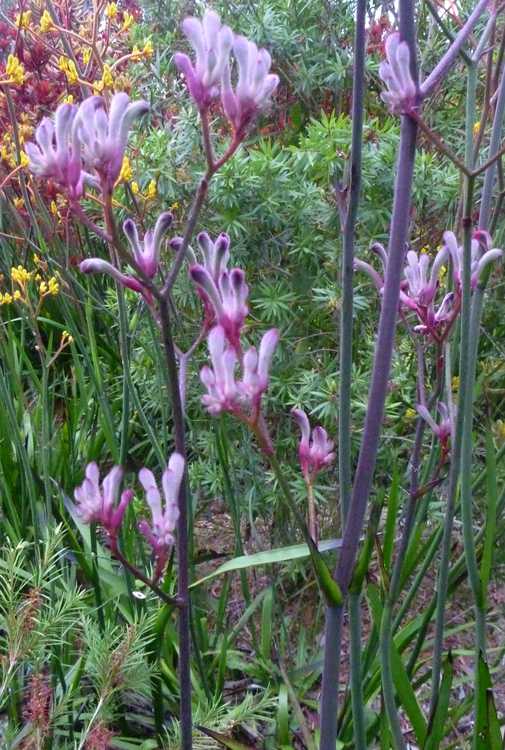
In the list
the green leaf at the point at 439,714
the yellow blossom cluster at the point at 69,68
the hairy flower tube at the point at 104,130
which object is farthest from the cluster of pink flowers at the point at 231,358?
the yellow blossom cluster at the point at 69,68

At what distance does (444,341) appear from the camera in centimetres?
97

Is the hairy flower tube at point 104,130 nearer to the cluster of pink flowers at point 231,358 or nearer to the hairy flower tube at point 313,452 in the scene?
the cluster of pink flowers at point 231,358

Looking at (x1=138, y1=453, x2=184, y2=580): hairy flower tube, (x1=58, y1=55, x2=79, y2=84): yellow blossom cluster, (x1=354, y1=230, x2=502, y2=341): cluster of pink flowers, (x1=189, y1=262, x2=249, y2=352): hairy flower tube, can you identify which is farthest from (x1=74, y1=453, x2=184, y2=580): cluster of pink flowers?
(x1=58, y1=55, x2=79, y2=84): yellow blossom cluster

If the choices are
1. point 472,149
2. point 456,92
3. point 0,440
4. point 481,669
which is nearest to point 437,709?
point 481,669

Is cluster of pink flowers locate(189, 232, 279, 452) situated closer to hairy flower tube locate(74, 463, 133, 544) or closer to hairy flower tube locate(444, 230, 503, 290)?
hairy flower tube locate(74, 463, 133, 544)

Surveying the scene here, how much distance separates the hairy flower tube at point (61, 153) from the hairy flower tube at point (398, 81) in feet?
0.90

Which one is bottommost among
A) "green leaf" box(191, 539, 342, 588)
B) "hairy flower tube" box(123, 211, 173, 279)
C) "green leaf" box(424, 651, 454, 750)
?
"green leaf" box(424, 651, 454, 750)

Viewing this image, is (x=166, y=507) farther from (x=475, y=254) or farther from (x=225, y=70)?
(x=475, y=254)

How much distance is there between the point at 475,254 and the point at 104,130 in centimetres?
51

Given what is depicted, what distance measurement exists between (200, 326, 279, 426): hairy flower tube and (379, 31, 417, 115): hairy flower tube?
23 cm

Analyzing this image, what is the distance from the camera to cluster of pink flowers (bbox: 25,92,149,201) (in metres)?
0.65

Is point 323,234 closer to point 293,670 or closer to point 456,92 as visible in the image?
point 456,92

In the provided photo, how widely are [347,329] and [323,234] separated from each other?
3.64 feet

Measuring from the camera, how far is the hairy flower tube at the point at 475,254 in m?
0.88
